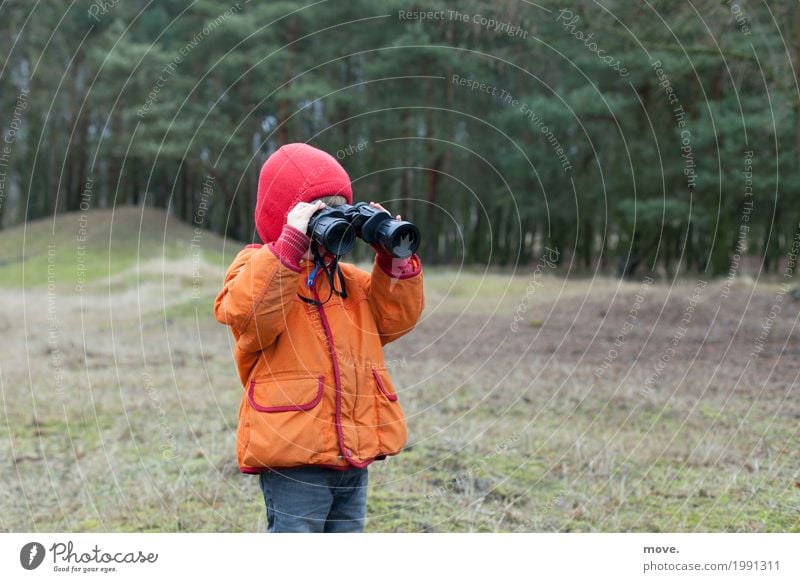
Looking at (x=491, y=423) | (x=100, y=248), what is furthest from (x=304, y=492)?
(x=100, y=248)

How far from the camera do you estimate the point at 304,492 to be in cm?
279

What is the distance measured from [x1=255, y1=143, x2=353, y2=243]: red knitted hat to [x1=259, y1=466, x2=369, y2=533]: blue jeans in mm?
762

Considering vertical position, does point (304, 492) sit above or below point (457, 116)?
below

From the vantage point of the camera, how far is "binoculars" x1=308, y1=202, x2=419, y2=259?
271 centimetres

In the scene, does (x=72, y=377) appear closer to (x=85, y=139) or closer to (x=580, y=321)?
(x=580, y=321)

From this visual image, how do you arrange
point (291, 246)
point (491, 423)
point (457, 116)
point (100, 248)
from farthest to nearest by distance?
point (100, 248) < point (457, 116) < point (491, 423) < point (291, 246)

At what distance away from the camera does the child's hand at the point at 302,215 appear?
274cm

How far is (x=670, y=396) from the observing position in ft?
21.2

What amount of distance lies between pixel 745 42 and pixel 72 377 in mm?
8964

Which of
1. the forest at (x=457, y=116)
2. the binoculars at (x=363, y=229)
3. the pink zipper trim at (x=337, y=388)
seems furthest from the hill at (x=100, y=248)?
the binoculars at (x=363, y=229)

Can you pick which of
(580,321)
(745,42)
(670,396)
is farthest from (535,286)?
(670,396)

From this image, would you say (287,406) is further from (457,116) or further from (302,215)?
(457,116)

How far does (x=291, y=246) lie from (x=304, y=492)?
2.47 ft

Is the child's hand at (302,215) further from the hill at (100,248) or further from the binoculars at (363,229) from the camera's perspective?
the hill at (100,248)
